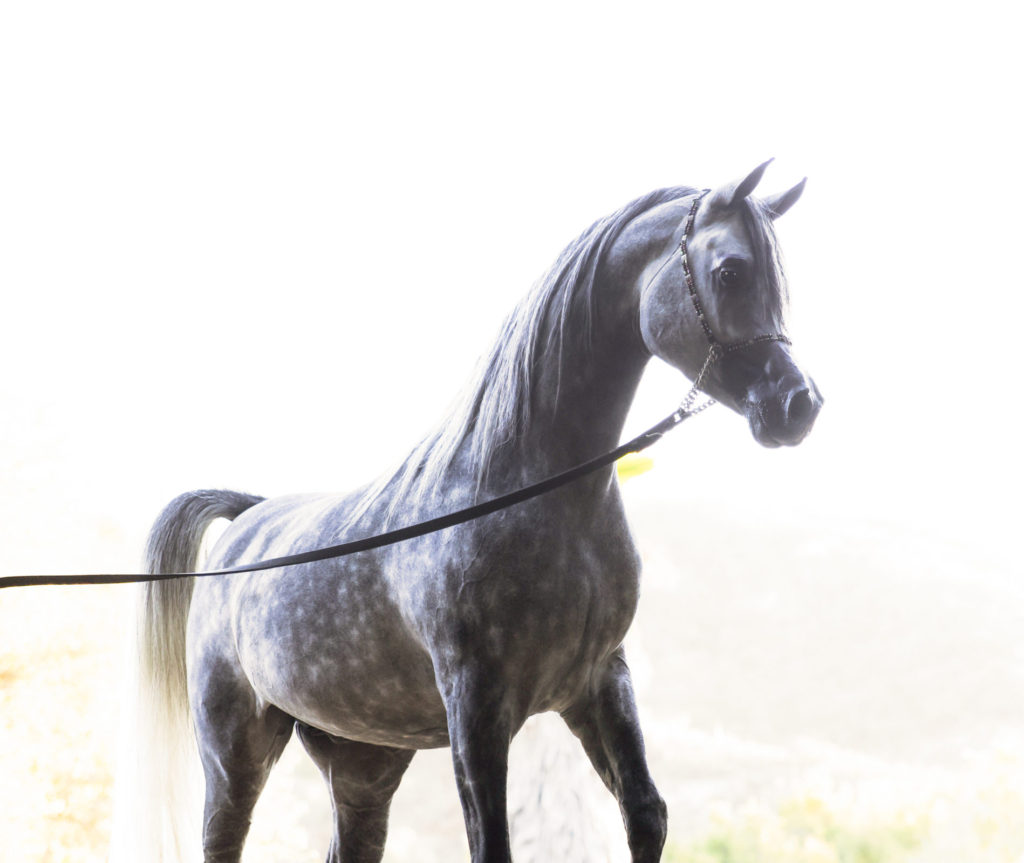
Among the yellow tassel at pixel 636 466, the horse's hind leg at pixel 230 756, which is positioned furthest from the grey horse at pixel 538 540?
the yellow tassel at pixel 636 466

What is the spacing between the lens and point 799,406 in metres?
1.11

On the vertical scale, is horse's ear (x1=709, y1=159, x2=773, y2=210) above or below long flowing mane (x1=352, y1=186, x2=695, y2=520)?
above

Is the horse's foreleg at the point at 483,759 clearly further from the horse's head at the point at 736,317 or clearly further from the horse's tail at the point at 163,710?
the horse's tail at the point at 163,710

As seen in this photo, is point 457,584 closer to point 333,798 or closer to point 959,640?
point 333,798

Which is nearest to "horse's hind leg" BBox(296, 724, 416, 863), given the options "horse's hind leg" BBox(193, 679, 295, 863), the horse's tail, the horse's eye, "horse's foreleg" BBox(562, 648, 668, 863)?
"horse's hind leg" BBox(193, 679, 295, 863)

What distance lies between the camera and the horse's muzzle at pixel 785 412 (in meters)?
1.10

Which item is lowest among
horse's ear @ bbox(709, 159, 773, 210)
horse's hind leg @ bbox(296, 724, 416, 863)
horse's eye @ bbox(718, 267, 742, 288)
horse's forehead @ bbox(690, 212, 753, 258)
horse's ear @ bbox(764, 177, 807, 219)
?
horse's hind leg @ bbox(296, 724, 416, 863)

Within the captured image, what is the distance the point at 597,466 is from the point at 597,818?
168 cm

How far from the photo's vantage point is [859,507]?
3.60m

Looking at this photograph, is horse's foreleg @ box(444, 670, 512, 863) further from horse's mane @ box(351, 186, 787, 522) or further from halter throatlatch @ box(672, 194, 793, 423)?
halter throatlatch @ box(672, 194, 793, 423)

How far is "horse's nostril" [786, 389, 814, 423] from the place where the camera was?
110cm

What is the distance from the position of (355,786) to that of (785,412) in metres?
0.97

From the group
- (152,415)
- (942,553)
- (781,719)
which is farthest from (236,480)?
(942,553)

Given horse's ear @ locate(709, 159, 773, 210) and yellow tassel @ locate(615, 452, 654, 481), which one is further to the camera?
yellow tassel @ locate(615, 452, 654, 481)
